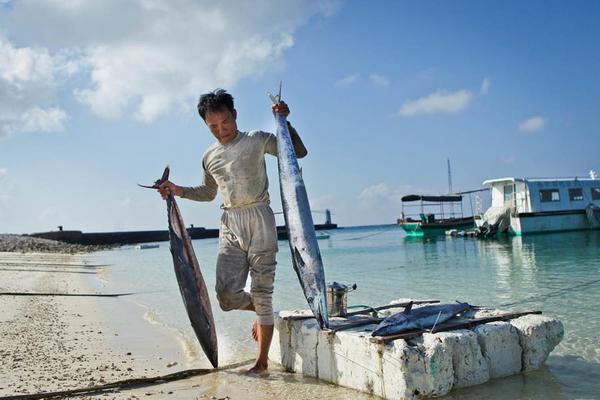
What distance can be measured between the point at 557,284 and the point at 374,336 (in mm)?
8545

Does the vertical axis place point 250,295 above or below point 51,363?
above

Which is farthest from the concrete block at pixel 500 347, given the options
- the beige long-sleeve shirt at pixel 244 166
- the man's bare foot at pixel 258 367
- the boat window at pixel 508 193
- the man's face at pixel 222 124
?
the boat window at pixel 508 193

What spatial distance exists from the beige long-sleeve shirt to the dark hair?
0.97 ft

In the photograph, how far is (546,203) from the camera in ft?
107

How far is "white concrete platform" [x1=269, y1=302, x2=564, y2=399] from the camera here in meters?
3.47

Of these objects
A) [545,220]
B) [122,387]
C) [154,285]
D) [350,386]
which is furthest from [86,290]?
[545,220]

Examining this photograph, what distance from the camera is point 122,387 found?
4.02m

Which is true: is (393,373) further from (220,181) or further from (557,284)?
(557,284)

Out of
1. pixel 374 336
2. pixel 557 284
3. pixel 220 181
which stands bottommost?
pixel 557 284

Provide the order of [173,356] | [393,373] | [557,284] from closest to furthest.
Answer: [393,373] < [173,356] < [557,284]

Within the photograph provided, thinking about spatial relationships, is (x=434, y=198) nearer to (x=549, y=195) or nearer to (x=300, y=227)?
(x=549, y=195)

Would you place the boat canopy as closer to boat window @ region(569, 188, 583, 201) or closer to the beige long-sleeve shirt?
boat window @ region(569, 188, 583, 201)

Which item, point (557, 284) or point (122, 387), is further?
point (557, 284)

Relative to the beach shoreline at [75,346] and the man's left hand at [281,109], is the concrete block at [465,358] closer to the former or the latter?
the man's left hand at [281,109]
